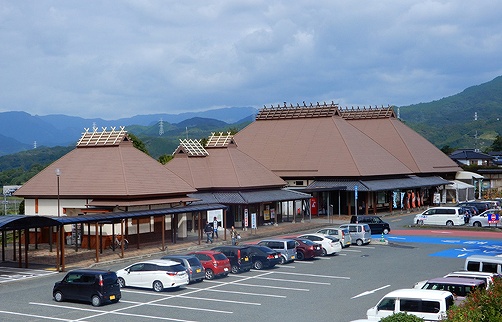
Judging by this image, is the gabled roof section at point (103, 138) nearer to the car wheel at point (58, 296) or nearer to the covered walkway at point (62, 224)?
the covered walkway at point (62, 224)

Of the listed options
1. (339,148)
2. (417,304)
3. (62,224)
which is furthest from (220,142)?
(417,304)

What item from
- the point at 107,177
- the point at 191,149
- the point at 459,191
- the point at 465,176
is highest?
the point at 191,149

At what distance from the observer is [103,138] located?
5122 cm

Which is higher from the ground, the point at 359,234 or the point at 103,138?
the point at 103,138

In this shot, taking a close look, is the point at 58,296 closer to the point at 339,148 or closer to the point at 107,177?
the point at 107,177

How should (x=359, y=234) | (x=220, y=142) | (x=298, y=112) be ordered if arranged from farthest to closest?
(x=298, y=112) < (x=220, y=142) < (x=359, y=234)

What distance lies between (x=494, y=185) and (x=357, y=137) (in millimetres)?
32047

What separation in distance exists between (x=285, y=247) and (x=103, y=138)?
64.4 feet

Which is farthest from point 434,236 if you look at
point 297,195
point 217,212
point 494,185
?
point 494,185

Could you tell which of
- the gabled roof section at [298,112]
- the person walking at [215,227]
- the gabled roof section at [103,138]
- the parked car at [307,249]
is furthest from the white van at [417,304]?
the gabled roof section at [298,112]

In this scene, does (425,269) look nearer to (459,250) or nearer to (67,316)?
(459,250)

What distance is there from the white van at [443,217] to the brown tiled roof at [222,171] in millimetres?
13179

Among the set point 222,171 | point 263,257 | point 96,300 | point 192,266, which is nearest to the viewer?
point 96,300

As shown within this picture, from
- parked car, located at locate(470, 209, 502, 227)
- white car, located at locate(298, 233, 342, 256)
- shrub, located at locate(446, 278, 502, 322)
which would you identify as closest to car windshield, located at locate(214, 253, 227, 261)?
white car, located at locate(298, 233, 342, 256)
